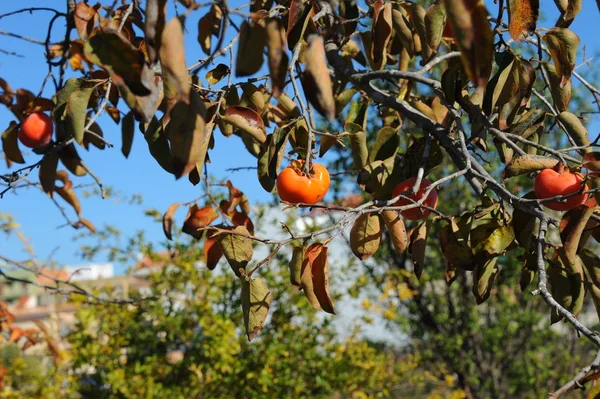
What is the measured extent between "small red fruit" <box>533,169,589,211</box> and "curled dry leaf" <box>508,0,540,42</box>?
0.30 meters

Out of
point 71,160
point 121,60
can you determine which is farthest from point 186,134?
point 71,160

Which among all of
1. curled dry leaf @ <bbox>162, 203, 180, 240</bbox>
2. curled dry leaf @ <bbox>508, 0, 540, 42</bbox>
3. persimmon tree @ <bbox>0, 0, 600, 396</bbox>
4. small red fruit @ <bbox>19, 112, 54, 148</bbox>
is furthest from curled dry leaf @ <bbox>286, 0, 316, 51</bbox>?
small red fruit @ <bbox>19, 112, 54, 148</bbox>

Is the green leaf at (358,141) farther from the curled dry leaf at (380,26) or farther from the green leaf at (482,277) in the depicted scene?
the green leaf at (482,277)

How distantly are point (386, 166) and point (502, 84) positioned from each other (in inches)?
13.3

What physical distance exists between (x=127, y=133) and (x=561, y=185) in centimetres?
93

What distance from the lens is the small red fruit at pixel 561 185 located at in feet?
4.15

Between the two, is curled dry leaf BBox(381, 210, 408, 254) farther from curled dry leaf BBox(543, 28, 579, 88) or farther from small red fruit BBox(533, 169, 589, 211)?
curled dry leaf BBox(543, 28, 579, 88)

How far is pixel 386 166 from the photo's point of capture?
1.51 metres

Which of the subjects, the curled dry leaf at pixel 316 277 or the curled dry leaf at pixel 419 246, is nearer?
the curled dry leaf at pixel 316 277

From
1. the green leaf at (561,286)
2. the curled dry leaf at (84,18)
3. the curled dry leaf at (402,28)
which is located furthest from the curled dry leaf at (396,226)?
the curled dry leaf at (84,18)

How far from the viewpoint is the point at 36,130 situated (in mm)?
1716

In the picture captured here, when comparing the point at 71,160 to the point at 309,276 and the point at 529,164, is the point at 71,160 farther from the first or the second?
the point at 529,164

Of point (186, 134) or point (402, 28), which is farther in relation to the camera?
point (402, 28)

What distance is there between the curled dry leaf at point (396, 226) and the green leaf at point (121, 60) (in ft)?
1.89
